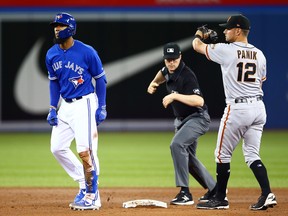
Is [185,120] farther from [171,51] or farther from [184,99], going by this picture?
[171,51]

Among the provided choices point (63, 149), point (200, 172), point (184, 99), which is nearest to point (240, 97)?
point (184, 99)

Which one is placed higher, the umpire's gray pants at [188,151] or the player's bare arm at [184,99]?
the player's bare arm at [184,99]

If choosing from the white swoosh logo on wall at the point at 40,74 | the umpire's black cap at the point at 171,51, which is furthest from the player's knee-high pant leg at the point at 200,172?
the white swoosh logo on wall at the point at 40,74

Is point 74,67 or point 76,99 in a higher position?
point 74,67

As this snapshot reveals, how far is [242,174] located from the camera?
12.0m

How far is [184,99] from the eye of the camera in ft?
26.4

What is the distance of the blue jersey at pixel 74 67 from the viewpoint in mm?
7934

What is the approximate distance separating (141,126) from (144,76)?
1338 mm

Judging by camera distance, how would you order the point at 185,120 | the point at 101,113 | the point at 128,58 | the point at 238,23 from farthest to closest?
the point at 128,58, the point at 185,120, the point at 101,113, the point at 238,23

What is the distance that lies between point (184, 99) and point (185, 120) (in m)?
0.59

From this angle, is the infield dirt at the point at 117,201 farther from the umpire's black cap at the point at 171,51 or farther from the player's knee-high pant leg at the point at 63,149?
the umpire's black cap at the point at 171,51

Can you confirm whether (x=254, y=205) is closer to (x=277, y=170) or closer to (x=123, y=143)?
(x=277, y=170)

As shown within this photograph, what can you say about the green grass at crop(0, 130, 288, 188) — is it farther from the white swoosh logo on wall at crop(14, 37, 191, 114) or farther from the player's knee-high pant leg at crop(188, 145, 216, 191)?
the player's knee-high pant leg at crop(188, 145, 216, 191)

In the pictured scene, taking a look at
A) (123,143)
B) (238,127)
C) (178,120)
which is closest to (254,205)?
(238,127)
